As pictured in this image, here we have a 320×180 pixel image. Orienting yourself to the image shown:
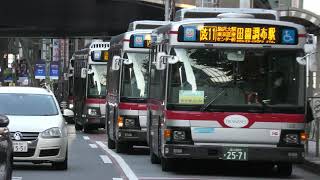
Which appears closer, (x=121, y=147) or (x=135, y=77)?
(x=135, y=77)

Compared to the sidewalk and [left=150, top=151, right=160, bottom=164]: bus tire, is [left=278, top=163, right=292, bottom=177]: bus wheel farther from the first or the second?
[left=150, top=151, right=160, bottom=164]: bus tire

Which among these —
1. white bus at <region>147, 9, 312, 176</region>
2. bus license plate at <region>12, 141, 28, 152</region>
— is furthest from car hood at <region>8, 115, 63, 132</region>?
white bus at <region>147, 9, 312, 176</region>

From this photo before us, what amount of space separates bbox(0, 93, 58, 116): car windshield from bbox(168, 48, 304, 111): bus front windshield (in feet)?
8.57

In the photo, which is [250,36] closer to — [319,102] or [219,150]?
[219,150]

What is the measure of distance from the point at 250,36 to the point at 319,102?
9.34 meters

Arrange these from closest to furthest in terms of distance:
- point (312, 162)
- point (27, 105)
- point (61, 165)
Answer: point (61, 165) < point (27, 105) < point (312, 162)

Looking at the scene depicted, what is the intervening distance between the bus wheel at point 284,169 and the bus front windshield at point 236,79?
61.3 inches

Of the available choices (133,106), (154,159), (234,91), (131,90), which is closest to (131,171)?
(154,159)

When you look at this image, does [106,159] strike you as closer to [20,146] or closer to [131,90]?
[131,90]

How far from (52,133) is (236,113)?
3359 millimetres

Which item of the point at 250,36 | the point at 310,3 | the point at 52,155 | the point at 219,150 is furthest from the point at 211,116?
the point at 310,3

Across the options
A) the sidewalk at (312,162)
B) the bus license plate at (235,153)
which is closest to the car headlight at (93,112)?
the sidewalk at (312,162)

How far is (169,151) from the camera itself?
48.8 ft

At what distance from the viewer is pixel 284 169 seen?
16.0m
